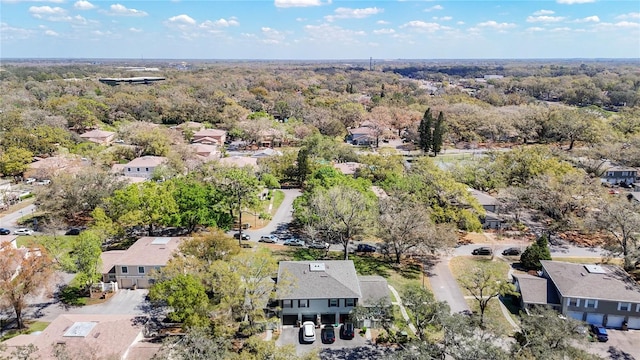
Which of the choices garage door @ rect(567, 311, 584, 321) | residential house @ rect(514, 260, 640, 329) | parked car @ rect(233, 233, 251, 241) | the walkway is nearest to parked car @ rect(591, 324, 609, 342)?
garage door @ rect(567, 311, 584, 321)

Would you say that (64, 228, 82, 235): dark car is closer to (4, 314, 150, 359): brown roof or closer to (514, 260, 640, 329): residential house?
(4, 314, 150, 359): brown roof

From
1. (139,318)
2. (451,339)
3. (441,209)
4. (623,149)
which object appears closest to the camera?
(451,339)

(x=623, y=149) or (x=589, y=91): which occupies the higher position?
(x=589, y=91)

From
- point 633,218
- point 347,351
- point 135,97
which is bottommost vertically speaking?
point 347,351

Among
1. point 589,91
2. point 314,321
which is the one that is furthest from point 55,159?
point 589,91

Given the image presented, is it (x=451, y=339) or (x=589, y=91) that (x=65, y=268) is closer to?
(x=451, y=339)

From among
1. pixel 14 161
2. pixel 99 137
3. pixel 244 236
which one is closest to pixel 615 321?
pixel 244 236
